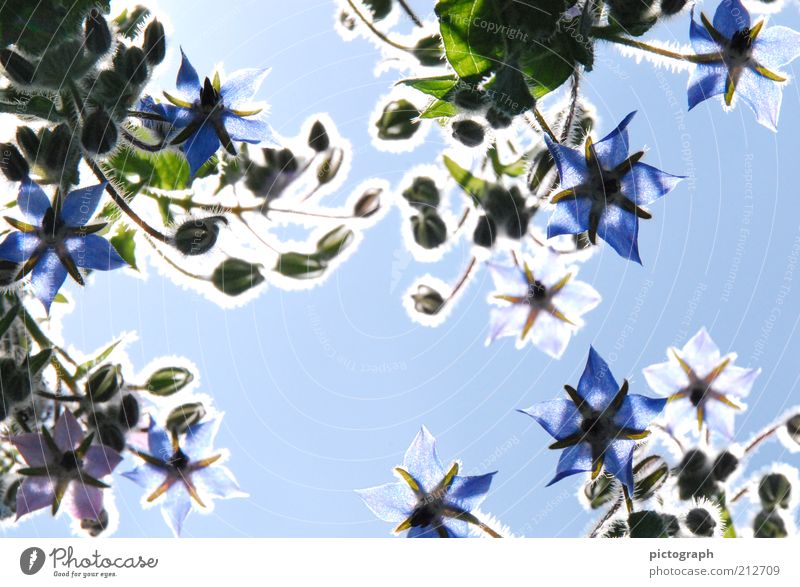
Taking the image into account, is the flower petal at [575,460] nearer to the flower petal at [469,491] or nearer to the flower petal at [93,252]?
the flower petal at [469,491]

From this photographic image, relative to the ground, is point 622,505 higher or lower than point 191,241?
lower

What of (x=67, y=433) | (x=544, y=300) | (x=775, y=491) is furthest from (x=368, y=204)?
(x=775, y=491)

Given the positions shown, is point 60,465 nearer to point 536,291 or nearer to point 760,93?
point 536,291
